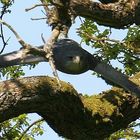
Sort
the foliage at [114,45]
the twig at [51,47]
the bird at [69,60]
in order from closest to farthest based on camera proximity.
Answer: the twig at [51,47] → the bird at [69,60] → the foliage at [114,45]

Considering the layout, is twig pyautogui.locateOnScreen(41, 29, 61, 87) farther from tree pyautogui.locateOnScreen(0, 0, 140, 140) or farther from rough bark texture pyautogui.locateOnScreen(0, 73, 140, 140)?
rough bark texture pyautogui.locateOnScreen(0, 73, 140, 140)

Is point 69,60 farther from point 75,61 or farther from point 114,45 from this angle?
point 114,45

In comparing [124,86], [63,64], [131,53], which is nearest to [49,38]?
[63,64]

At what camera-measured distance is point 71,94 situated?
17.6 ft

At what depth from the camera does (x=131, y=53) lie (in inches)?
283

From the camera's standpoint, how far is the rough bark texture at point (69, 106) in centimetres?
486

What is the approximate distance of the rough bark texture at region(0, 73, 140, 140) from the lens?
4.86 meters

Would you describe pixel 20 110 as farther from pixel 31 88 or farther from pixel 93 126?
pixel 93 126

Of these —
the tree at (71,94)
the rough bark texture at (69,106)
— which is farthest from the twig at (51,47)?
the rough bark texture at (69,106)

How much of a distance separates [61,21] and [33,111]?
1504 mm

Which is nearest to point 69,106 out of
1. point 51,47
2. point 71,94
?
point 71,94

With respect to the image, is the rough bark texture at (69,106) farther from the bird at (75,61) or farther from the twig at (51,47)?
the twig at (51,47)

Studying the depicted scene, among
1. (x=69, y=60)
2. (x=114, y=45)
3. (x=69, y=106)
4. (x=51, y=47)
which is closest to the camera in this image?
(x=51, y=47)

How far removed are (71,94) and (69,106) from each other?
163 millimetres
